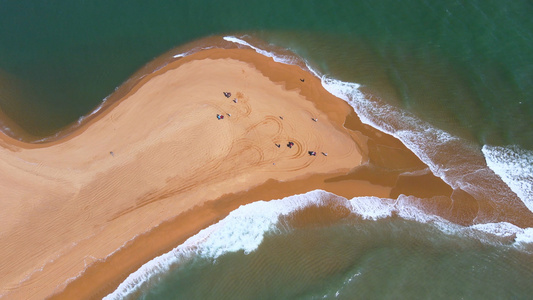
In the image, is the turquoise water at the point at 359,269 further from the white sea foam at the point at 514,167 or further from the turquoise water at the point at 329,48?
the turquoise water at the point at 329,48

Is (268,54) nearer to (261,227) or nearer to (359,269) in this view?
(261,227)

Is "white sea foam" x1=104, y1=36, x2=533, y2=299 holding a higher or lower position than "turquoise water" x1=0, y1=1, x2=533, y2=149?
lower

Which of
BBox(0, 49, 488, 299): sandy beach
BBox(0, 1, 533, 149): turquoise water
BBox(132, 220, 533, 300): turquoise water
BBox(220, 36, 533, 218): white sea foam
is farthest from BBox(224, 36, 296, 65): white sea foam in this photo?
BBox(132, 220, 533, 300): turquoise water

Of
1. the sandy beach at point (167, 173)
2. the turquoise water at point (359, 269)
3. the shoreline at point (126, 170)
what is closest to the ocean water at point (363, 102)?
the turquoise water at point (359, 269)

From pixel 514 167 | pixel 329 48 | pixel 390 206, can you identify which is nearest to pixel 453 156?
pixel 514 167

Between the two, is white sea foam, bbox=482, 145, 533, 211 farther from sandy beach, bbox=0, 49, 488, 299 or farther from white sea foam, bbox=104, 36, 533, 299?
sandy beach, bbox=0, 49, 488, 299

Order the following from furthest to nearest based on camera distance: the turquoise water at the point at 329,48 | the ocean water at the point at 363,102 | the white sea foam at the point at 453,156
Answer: the turquoise water at the point at 329,48 < the white sea foam at the point at 453,156 < the ocean water at the point at 363,102

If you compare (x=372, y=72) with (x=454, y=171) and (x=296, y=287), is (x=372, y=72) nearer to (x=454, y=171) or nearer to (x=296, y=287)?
(x=454, y=171)
